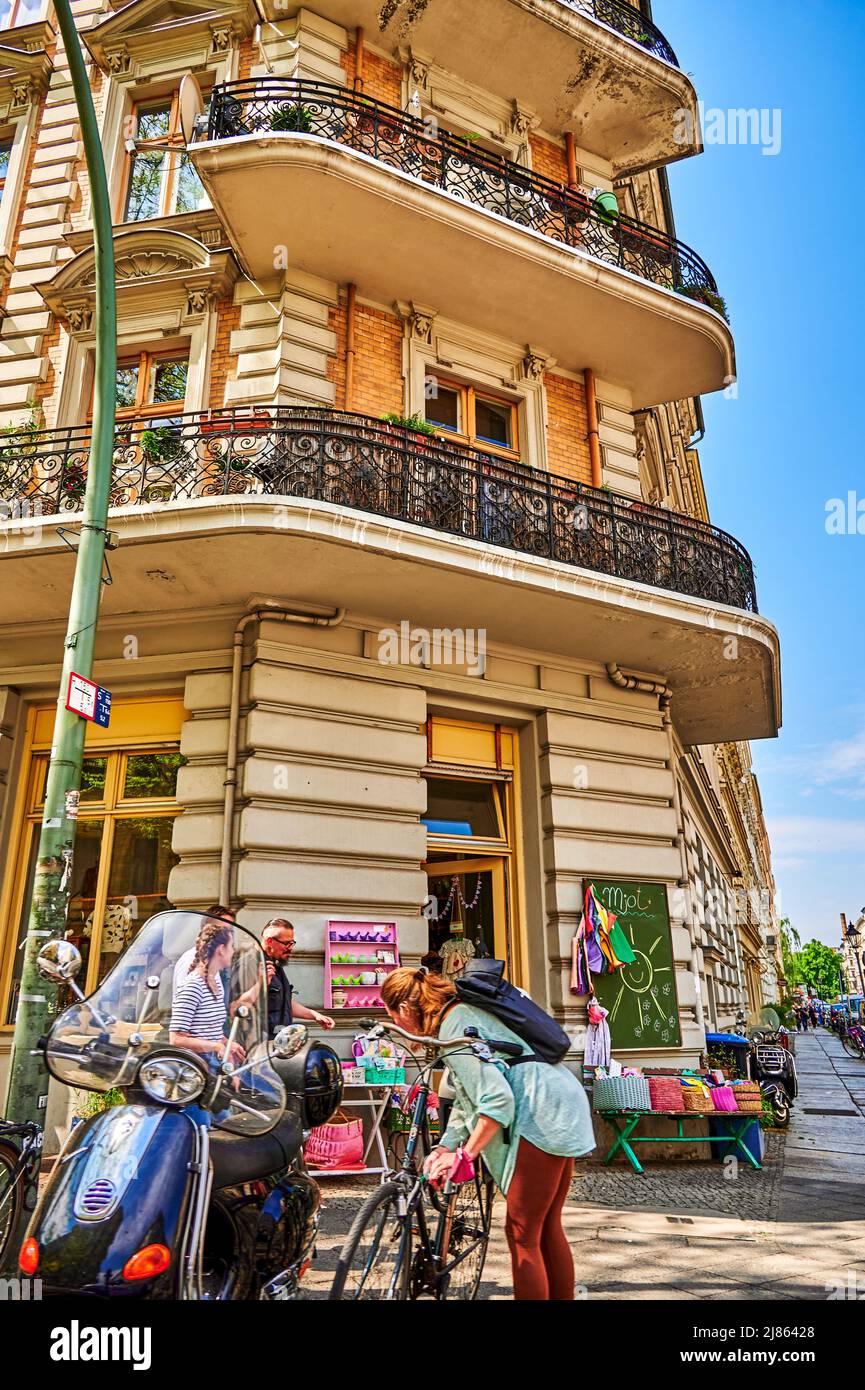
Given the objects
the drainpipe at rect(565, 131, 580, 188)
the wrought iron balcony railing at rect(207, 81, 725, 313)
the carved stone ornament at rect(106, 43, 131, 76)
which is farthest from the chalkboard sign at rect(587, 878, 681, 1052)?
the carved stone ornament at rect(106, 43, 131, 76)

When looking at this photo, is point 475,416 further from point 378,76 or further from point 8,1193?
point 8,1193

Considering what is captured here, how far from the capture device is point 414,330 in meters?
12.0

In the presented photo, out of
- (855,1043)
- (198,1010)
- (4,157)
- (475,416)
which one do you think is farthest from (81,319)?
(855,1043)

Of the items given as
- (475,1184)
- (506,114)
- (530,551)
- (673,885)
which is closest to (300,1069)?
(475,1184)

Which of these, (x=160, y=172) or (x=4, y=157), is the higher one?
(x=4, y=157)

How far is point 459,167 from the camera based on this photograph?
12289mm

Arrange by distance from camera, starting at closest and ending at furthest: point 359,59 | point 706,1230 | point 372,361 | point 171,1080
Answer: point 171,1080
point 706,1230
point 372,361
point 359,59

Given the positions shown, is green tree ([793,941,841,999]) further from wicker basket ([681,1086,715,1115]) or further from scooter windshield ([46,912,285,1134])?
scooter windshield ([46,912,285,1134])

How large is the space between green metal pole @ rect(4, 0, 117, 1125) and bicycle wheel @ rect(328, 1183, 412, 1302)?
118 inches

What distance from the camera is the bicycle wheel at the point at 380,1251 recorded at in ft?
11.5

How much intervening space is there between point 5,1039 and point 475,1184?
22.7 feet

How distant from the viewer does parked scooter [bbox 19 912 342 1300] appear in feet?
9.52

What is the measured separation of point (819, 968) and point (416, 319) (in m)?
136
